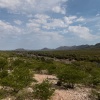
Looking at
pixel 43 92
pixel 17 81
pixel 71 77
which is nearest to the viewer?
pixel 43 92

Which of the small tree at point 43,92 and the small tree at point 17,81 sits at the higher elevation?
the small tree at point 17,81

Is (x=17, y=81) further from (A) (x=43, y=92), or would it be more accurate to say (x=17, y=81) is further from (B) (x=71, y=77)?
(B) (x=71, y=77)

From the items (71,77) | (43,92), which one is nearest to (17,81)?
(43,92)

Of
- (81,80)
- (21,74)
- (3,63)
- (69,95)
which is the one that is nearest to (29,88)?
(21,74)

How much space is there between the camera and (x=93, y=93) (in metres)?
15.6

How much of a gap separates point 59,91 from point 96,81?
4.66m

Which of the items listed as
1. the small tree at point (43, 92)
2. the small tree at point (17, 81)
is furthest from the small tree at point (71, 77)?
the small tree at point (43, 92)

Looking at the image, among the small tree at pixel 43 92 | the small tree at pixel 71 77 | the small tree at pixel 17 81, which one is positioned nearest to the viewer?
the small tree at pixel 43 92

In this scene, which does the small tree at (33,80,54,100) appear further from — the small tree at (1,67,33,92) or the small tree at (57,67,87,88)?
the small tree at (57,67,87,88)

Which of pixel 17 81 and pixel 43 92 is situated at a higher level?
pixel 17 81

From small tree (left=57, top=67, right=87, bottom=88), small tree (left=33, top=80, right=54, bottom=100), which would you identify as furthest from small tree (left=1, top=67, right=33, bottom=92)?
small tree (left=57, top=67, right=87, bottom=88)

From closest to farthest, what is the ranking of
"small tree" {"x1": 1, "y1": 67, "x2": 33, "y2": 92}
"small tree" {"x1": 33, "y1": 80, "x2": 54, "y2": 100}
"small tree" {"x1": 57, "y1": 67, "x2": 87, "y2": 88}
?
1. "small tree" {"x1": 33, "y1": 80, "x2": 54, "y2": 100}
2. "small tree" {"x1": 1, "y1": 67, "x2": 33, "y2": 92}
3. "small tree" {"x1": 57, "y1": 67, "x2": 87, "y2": 88}

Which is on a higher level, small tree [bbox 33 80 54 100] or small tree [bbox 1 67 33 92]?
small tree [bbox 1 67 33 92]

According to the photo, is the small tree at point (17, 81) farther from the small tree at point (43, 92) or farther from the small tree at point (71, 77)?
the small tree at point (71, 77)
